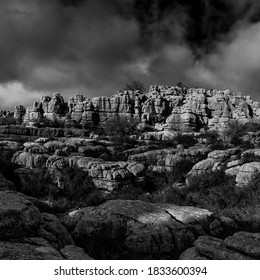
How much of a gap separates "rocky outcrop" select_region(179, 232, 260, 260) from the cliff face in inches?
2267

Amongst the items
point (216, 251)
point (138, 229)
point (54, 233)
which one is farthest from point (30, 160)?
point (216, 251)

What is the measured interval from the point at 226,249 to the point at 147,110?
65.4 meters

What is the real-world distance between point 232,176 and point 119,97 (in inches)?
2098

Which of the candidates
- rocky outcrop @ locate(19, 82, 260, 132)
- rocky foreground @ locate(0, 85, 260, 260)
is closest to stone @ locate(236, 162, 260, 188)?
rocky foreground @ locate(0, 85, 260, 260)

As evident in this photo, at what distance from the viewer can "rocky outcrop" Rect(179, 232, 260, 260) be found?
504cm

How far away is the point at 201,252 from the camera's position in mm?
5250

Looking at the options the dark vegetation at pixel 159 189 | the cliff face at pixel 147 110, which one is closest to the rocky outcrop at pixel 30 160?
the dark vegetation at pixel 159 189

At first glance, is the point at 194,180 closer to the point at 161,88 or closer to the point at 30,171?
the point at 30,171

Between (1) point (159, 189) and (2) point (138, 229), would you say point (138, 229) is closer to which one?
(2) point (138, 229)

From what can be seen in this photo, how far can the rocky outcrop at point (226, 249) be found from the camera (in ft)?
16.5

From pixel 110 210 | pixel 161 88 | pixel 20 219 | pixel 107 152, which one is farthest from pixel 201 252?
pixel 161 88

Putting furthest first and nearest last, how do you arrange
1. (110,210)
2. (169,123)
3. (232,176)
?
(169,123) → (232,176) → (110,210)

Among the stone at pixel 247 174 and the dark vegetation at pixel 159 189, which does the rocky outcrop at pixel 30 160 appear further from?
the stone at pixel 247 174

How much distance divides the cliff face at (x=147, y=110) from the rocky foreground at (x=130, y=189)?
355 mm
